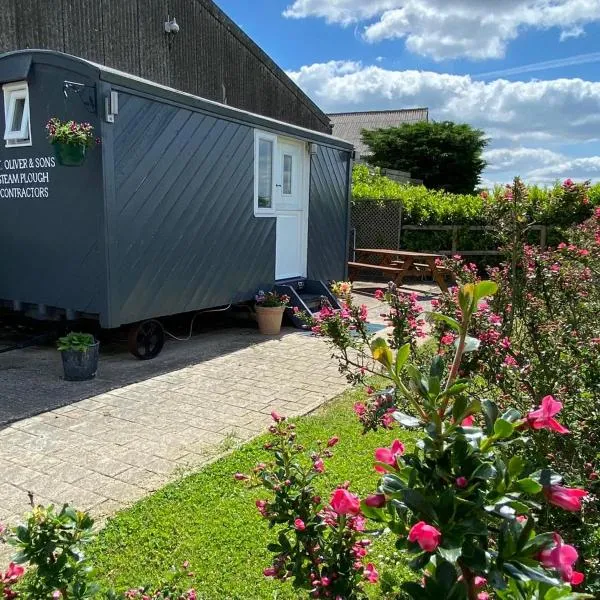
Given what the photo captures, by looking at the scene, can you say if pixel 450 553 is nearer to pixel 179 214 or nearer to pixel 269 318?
pixel 179 214

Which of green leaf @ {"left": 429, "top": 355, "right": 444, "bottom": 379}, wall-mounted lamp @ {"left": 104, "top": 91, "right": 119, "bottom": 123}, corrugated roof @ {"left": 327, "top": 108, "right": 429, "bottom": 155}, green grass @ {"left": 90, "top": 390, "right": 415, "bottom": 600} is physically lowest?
green grass @ {"left": 90, "top": 390, "right": 415, "bottom": 600}

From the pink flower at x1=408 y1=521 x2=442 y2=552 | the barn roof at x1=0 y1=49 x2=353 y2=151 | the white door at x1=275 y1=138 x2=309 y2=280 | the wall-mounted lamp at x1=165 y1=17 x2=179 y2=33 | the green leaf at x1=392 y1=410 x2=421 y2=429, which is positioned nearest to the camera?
the pink flower at x1=408 y1=521 x2=442 y2=552

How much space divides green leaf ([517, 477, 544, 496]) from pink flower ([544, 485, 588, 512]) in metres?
0.02

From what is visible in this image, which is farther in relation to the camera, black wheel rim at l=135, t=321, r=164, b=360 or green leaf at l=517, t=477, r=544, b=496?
black wheel rim at l=135, t=321, r=164, b=360

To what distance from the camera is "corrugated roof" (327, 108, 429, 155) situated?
3659 centimetres

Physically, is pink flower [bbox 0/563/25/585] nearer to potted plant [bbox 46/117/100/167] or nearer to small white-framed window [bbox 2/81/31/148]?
potted plant [bbox 46/117/100/167]

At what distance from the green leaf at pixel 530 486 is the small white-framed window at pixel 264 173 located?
6.52 meters

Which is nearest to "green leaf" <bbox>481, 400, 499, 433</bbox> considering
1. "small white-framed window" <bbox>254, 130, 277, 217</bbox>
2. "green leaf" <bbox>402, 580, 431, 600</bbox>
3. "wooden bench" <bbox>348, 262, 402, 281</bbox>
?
"green leaf" <bbox>402, 580, 431, 600</bbox>

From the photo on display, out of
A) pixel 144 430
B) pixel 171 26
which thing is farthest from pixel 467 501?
pixel 171 26

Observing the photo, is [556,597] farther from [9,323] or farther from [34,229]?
[9,323]

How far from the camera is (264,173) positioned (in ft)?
24.5

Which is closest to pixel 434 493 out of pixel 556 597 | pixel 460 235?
pixel 556 597

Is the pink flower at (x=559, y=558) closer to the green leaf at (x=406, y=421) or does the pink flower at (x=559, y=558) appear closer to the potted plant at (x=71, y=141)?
the green leaf at (x=406, y=421)

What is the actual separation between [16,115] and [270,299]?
3.58 m
